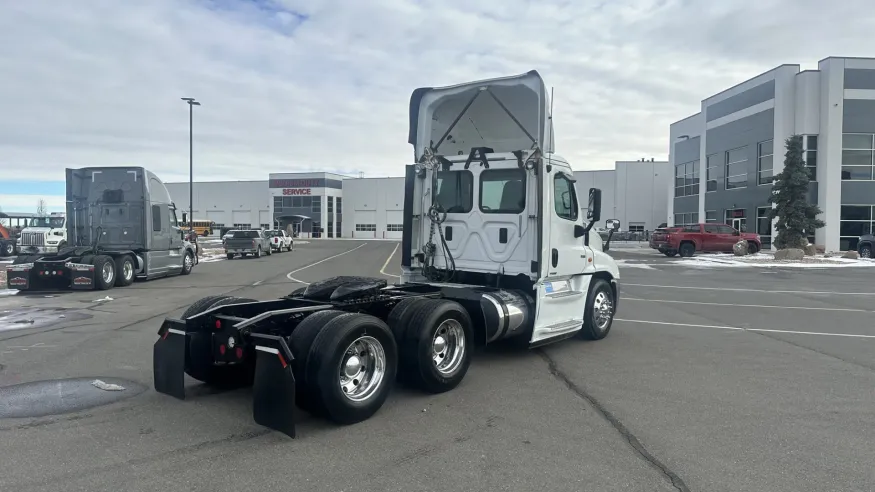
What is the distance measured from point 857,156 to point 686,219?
17265 mm

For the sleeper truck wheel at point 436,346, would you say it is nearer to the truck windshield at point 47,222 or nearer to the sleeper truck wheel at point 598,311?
the sleeper truck wheel at point 598,311

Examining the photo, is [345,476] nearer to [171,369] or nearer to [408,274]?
[171,369]

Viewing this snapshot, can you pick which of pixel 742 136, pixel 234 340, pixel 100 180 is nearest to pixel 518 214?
pixel 234 340

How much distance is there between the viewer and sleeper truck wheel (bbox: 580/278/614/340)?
8.68 meters

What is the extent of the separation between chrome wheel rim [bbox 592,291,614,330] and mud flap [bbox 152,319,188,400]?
220 inches

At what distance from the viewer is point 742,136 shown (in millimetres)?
43531

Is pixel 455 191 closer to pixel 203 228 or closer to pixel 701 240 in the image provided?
pixel 701 240

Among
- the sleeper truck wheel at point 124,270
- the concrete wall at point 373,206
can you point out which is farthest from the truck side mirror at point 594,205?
the concrete wall at point 373,206

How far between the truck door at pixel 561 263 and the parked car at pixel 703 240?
27.1 metres

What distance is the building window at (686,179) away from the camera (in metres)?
52.6

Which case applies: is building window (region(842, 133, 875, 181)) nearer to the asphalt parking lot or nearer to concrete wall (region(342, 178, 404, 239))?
the asphalt parking lot

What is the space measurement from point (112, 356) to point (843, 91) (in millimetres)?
43094

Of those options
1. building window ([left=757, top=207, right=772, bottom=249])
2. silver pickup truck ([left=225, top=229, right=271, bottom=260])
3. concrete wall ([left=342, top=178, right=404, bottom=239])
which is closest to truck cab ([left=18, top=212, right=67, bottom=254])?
silver pickup truck ([left=225, top=229, right=271, bottom=260])

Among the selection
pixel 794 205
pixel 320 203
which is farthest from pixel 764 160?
pixel 320 203
